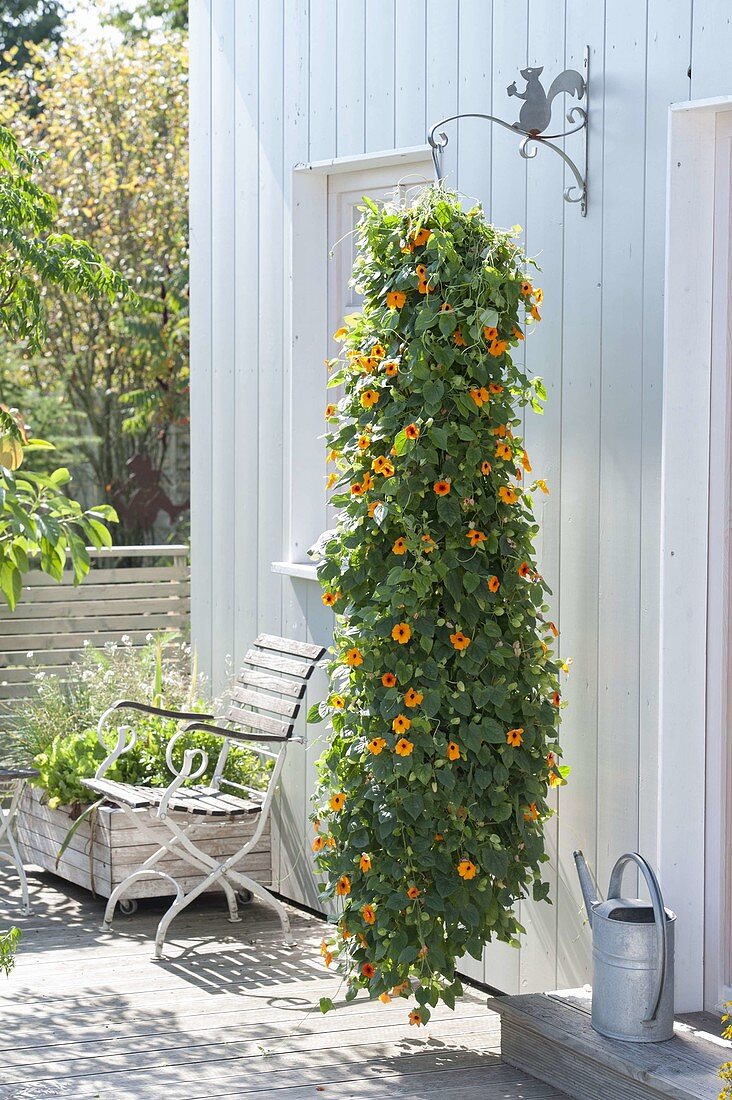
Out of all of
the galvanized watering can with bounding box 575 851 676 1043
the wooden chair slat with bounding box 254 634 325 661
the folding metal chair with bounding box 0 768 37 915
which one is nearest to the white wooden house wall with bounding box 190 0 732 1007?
the wooden chair slat with bounding box 254 634 325 661

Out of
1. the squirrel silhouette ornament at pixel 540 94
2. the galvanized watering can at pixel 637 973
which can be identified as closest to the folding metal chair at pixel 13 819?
the galvanized watering can at pixel 637 973

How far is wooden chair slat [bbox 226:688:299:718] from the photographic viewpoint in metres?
5.07

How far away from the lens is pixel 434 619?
379 cm

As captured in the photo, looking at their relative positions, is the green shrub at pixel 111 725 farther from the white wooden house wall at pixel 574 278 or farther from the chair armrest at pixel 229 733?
the chair armrest at pixel 229 733

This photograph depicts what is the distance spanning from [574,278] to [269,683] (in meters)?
1.94

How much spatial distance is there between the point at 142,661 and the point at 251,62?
98.4 inches

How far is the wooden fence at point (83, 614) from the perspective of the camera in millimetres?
7410

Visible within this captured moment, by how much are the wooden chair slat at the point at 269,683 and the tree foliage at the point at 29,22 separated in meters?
13.9

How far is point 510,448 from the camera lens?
3.84 meters

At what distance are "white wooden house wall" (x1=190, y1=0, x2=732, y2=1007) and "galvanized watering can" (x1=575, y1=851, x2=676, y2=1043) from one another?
14.5 inches

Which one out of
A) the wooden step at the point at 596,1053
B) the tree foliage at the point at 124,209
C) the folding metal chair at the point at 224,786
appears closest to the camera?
the wooden step at the point at 596,1053

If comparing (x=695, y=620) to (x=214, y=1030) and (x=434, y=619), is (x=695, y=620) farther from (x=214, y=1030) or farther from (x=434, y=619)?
(x=214, y=1030)

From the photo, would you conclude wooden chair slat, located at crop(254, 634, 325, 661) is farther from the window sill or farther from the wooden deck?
the wooden deck

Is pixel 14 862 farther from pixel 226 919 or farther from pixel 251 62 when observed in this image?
pixel 251 62
